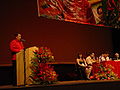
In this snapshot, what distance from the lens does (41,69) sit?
3.87 meters

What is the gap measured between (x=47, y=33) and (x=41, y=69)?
231 centimetres

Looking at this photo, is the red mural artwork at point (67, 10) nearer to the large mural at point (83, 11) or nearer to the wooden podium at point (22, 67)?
the large mural at point (83, 11)

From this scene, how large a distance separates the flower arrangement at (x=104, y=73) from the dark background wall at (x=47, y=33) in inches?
48.7

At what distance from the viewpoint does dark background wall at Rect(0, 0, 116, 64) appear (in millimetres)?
5238

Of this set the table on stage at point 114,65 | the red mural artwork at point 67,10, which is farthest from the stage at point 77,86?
the red mural artwork at point 67,10

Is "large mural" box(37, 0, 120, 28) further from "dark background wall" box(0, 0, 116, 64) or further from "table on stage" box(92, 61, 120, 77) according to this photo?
"table on stage" box(92, 61, 120, 77)

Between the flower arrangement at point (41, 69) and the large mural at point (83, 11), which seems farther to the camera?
the large mural at point (83, 11)

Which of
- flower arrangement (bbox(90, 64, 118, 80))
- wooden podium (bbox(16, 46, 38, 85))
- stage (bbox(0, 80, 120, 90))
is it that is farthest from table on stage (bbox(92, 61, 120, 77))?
wooden podium (bbox(16, 46, 38, 85))

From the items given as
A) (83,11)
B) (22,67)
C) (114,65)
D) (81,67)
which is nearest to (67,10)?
(83,11)

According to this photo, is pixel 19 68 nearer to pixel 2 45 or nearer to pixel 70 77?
pixel 2 45

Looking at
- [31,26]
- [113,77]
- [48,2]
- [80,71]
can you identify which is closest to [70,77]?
[80,71]

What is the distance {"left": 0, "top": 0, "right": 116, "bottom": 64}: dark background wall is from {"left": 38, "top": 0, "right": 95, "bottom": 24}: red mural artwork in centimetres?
52

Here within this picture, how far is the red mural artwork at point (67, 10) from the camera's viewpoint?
5.41m

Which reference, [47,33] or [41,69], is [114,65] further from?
[41,69]
